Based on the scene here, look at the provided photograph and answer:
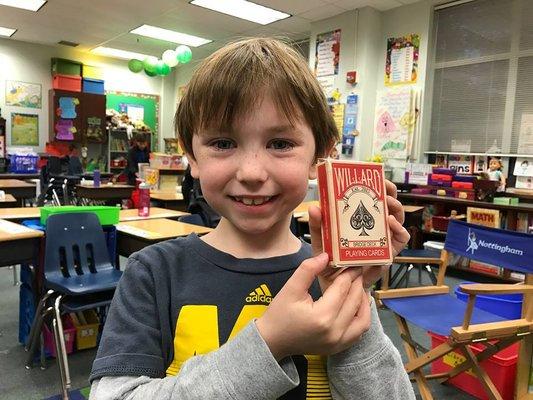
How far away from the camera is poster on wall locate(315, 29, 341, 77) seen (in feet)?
19.2

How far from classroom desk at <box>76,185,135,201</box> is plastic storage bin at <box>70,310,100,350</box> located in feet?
8.49

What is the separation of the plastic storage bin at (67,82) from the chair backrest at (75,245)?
22.4ft

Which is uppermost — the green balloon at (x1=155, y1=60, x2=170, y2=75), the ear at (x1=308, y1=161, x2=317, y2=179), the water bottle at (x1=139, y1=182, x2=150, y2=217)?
the green balloon at (x1=155, y1=60, x2=170, y2=75)

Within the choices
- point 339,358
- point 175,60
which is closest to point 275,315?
point 339,358

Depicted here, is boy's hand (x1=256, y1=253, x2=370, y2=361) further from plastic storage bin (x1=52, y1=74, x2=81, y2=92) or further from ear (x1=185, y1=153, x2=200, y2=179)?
plastic storage bin (x1=52, y1=74, x2=81, y2=92)

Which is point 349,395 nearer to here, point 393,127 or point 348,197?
point 348,197

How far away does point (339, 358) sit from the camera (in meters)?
0.57

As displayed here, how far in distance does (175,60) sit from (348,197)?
7.19 m

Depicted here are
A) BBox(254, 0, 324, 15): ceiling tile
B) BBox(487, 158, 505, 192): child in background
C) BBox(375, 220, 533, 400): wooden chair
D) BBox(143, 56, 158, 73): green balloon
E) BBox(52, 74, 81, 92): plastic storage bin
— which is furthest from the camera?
BBox(52, 74, 81, 92): plastic storage bin

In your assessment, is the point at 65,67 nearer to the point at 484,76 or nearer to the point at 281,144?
the point at 484,76

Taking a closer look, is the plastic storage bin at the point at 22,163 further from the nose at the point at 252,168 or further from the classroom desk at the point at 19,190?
the nose at the point at 252,168

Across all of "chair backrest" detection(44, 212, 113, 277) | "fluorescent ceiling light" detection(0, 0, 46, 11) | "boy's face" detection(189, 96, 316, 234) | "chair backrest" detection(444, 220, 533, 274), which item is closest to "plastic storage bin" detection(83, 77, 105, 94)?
"fluorescent ceiling light" detection(0, 0, 46, 11)

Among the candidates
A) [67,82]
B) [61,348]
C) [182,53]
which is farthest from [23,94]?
[61,348]

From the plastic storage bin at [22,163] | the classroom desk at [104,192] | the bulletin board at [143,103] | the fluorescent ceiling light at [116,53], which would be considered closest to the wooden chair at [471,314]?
the classroom desk at [104,192]
